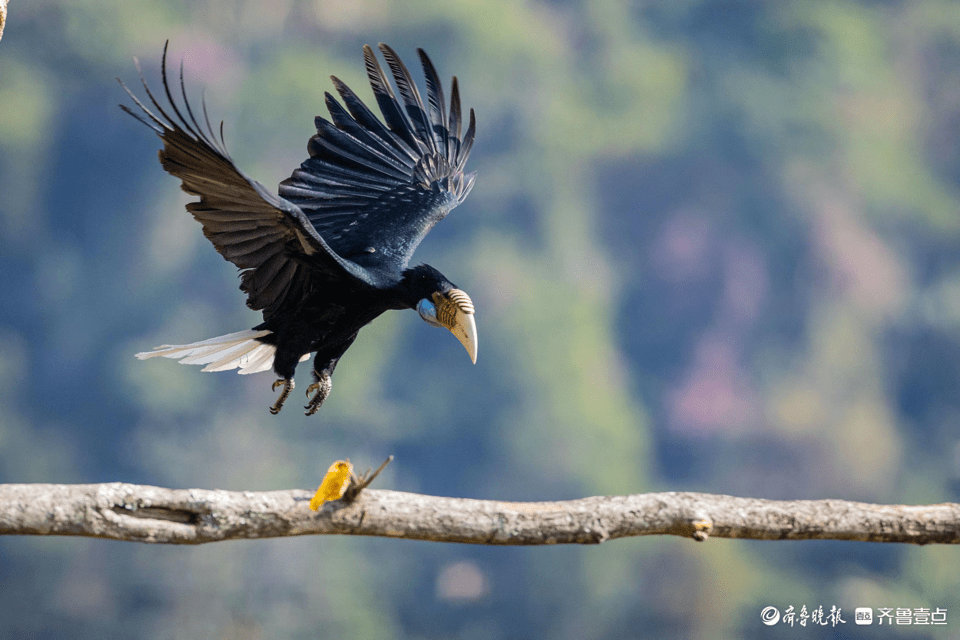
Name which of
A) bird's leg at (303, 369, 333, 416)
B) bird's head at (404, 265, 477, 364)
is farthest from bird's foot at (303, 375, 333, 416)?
bird's head at (404, 265, 477, 364)

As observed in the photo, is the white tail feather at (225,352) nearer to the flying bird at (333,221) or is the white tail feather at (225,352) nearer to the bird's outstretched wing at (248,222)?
the flying bird at (333,221)

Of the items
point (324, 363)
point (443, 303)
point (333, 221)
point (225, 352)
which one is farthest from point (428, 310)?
point (225, 352)

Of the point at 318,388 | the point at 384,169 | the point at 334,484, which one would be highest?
the point at 384,169

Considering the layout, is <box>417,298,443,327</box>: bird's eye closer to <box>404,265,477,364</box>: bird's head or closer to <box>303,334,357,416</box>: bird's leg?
<box>404,265,477,364</box>: bird's head

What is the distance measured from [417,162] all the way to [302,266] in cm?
99

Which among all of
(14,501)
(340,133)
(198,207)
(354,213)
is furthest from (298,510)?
(340,133)

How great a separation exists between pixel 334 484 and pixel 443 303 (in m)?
0.63

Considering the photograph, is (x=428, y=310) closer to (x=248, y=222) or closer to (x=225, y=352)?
(x=248, y=222)

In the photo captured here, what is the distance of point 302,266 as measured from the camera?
2.56 m

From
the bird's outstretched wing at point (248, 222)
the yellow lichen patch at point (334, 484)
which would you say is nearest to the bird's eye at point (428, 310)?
the bird's outstretched wing at point (248, 222)

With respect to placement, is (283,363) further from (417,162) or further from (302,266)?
(417,162)

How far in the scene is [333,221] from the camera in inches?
120

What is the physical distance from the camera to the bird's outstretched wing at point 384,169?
3.01 meters

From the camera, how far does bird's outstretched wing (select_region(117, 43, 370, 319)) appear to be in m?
2.08
